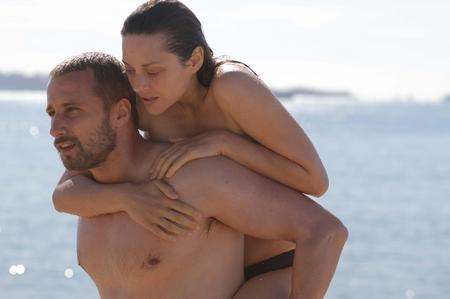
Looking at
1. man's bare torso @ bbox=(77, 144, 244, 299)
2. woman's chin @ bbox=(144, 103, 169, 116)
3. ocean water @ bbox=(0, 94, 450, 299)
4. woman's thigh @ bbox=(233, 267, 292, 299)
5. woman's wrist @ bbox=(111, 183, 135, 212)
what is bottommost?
ocean water @ bbox=(0, 94, 450, 299)

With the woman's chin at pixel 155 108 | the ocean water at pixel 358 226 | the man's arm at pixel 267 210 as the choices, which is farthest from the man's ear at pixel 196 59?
the ocean water at pixel 358 226

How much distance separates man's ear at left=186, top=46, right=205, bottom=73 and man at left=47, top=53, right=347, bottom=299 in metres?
0.21

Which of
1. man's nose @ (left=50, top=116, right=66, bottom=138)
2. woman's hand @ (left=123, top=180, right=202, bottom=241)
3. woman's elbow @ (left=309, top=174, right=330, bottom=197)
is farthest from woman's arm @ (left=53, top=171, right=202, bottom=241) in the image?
woman's elbow @ (left=309, top=174, right=330, bottom=197)

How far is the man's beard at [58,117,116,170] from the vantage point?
11.8 feet

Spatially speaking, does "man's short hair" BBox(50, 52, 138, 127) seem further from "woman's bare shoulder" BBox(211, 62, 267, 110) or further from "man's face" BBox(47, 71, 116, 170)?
"woman's bare shoulder" BBox(211, 62, 267, 110)

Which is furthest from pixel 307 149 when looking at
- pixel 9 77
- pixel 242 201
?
pixel 9 77

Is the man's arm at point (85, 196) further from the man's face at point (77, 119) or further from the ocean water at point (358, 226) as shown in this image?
the ocean water at point (358, 226)

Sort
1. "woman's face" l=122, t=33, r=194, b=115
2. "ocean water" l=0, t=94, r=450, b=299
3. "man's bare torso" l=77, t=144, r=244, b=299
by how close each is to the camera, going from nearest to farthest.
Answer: "woman's face" l=122, t=33, r=194, b=115, "man's bare torso" l=77, t=144, r=244, b=299, "ocean water" l=0, t=94, r=450, b=299

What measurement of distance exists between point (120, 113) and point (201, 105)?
0.23 m

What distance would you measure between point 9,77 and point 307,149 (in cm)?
9379

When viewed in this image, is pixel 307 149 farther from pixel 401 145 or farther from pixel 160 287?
pixel 401 145

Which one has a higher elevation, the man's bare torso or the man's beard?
the man's beard

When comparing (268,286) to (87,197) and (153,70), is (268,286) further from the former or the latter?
(153,70)

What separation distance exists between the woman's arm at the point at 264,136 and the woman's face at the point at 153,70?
0.11 metres
